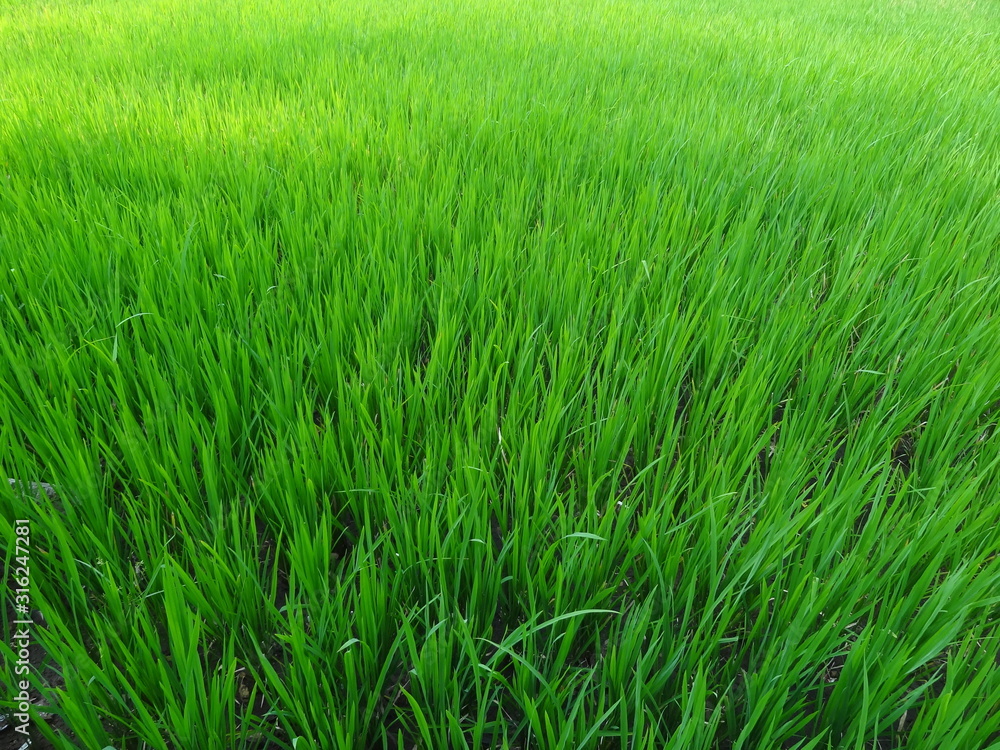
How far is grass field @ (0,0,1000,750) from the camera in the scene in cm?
53

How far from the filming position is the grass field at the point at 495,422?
0.53 meters

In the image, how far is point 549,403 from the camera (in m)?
Answer: 0.78

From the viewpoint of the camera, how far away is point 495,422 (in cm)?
77

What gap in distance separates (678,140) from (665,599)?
1.52 metres

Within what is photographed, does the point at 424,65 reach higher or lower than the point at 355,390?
higher

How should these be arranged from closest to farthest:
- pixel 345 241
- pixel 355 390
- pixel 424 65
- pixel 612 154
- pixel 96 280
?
1. pixel 355 390
2. pixel 96 280
3. pixel 345 241
4. pixel 612 154
5. pixel 424 65

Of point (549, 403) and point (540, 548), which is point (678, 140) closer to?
point (549, 403)

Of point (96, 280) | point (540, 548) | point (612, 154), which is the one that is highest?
point (612, 154)

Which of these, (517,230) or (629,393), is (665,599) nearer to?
(629,393)

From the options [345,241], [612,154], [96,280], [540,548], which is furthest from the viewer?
[612,154]

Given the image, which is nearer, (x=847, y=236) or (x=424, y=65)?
(x=847, y=236)

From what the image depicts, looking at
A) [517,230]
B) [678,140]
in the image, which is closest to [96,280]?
[517,230]

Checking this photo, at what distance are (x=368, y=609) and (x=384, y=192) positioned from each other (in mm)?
1054

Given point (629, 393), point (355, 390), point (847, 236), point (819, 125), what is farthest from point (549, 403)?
point (819, 125)
